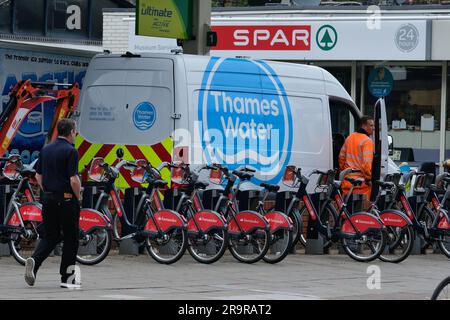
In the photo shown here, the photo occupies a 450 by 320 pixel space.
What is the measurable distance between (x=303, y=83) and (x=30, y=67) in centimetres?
378

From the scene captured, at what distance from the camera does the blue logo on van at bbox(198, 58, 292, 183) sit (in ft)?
54.4

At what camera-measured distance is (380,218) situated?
1628 centimetres

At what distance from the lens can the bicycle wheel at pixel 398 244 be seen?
16.0 metres

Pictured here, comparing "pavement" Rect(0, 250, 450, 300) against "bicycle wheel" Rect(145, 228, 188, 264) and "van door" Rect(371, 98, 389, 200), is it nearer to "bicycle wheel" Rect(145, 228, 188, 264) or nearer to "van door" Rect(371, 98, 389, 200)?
"bicycle wheel" Rect(145, 228, 188, 264)

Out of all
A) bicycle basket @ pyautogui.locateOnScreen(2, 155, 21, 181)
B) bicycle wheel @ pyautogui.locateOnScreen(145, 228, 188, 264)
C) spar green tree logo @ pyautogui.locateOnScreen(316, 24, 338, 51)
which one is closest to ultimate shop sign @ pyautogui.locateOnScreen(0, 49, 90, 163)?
bicycle basket @ pyautogui.locateOnScreen(2, 155, 21, 181)

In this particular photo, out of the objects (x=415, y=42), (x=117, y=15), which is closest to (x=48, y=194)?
(x=415, y=42)

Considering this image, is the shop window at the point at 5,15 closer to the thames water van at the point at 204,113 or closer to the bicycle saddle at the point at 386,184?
the thames water van at the point at 204,113

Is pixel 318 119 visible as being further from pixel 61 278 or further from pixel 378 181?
pixel 61 278

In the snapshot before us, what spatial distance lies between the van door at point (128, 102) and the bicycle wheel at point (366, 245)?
2.63 meters

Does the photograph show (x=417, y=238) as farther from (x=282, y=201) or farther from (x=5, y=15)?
(x=5, y=15)

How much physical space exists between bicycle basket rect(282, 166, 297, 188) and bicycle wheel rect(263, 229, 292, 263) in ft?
4.41

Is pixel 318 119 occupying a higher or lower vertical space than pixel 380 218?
higher

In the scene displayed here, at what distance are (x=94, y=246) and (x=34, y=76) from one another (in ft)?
13.4

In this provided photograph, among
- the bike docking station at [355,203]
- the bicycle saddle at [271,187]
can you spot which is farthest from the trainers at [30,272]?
the bike docking station at [355,203]
